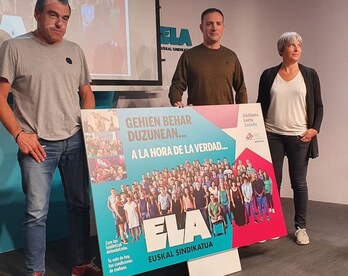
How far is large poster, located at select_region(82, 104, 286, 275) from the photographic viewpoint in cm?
203

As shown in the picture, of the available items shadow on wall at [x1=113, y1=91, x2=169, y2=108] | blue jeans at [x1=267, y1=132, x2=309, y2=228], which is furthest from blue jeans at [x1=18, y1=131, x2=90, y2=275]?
blue jeans at [x1=267, y1=132, x2=309, y2=228]

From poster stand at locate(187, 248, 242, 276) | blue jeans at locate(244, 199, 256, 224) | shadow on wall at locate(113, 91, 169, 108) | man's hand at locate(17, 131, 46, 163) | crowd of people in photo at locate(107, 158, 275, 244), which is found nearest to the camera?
man's hand at locate(17, 131, 46, 163)

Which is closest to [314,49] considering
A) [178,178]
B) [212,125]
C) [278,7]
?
[278,7]

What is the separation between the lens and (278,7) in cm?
415

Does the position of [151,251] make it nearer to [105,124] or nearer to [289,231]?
[105,124]

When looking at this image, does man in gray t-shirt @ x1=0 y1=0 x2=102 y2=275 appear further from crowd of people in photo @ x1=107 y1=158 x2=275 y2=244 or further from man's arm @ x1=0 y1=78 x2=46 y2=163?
crowd of people in photo @ x1=107 y1=158 x2=275 y2=244

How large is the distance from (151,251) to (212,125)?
783 mm

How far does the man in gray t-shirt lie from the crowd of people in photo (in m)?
0.36

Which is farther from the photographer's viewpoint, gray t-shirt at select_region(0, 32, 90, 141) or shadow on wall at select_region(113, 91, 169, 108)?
shadow on wall at select_region(113, 91, 169, 108)

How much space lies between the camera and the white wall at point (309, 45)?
12.3 ft

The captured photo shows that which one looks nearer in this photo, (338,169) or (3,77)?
(3,77)

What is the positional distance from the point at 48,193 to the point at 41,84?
1.79 feet

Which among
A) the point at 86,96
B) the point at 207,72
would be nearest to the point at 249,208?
the point at 207,72

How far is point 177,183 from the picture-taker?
88.0 inches
